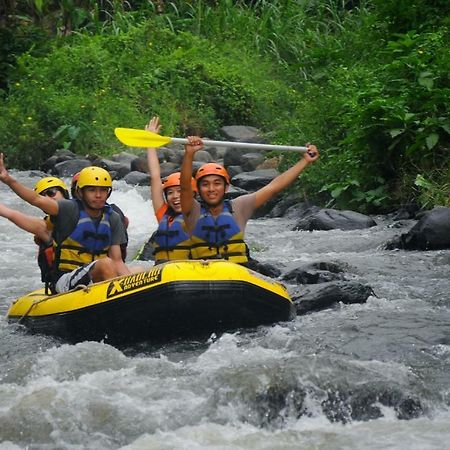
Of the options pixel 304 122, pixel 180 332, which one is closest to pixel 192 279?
pixel 180 332

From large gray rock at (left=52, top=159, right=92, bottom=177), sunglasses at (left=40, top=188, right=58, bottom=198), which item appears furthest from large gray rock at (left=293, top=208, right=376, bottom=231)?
large gray rock at (left=52, top=159, right=92, bottom=177)

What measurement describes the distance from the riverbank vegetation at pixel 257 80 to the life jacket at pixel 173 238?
3.87 meters

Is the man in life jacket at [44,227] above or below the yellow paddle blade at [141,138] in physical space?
below

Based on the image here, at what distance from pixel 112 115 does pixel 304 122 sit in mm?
4277

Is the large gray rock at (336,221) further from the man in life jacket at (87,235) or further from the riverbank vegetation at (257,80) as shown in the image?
the man in life jacket at (87,235)

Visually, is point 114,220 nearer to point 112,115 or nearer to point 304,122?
point 304,122

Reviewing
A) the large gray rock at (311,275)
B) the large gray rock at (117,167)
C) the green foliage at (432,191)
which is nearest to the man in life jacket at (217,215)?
the large gray rock at (311,275)

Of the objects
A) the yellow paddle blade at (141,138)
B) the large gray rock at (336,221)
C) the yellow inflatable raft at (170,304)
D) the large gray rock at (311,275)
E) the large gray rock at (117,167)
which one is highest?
the yellow paddle blade at (141,138)

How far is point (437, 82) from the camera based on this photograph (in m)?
11.4

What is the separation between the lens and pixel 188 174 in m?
6.79

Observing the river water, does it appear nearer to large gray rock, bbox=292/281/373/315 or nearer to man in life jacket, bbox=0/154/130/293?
large gray rock, bbox=292/281/373/315

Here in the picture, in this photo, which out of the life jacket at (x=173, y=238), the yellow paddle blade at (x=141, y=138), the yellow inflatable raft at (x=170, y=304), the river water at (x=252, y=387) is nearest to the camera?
the river water at (x=252, y=387)

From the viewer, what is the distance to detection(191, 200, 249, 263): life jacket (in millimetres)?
7160

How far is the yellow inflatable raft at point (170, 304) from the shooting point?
21.2ft
